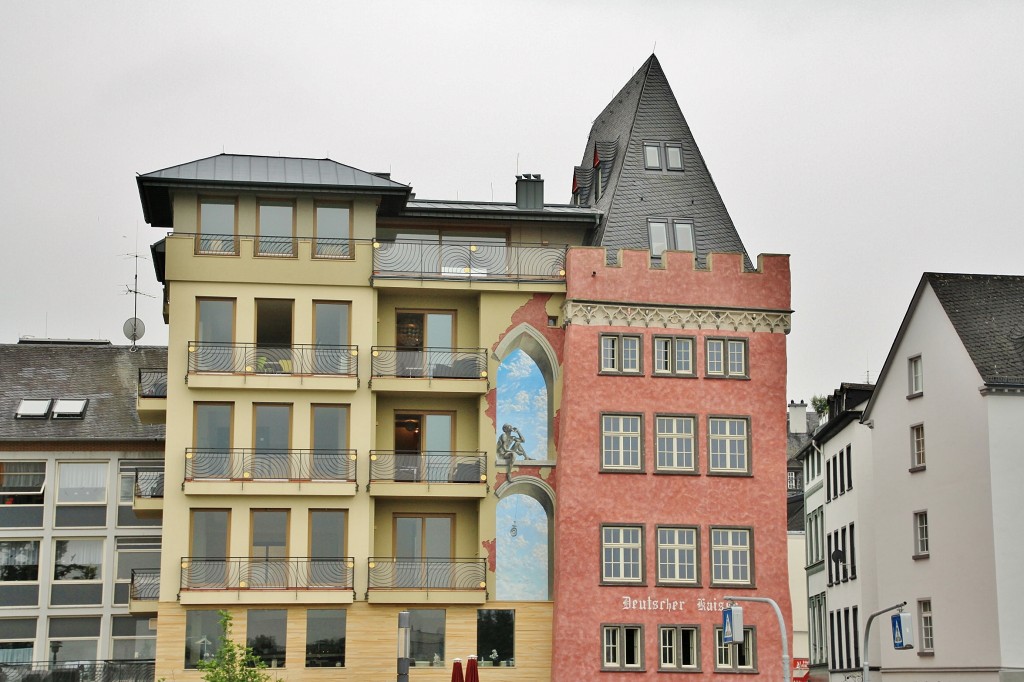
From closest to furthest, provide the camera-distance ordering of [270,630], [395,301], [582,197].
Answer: [270,630]
[395,301]
[582,197]

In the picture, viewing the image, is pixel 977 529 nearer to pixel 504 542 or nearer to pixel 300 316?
pixel 504 542

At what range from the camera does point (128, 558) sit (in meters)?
61.9

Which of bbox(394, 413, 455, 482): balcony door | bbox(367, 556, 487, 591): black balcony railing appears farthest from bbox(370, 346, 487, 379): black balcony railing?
bbox(367, 556, 487, 591): black balcony railing

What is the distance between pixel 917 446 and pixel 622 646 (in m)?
14.1

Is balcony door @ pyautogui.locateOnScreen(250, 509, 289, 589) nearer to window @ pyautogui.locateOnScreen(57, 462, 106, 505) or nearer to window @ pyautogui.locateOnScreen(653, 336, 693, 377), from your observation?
window @ pyautogui.locateOnScreen(653, 336, 693, 377)

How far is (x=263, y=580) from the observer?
5059 cm

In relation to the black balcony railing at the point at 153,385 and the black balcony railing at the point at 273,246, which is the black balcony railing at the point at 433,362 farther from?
the black balcony railing at the point at 153,385

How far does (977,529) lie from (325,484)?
1993 centimetres

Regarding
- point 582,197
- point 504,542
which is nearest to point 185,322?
point 504,542

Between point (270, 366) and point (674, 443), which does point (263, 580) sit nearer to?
point (270, 366)

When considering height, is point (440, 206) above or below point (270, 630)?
above

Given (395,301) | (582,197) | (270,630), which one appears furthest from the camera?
(582,197)

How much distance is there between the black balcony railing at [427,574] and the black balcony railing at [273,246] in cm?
927

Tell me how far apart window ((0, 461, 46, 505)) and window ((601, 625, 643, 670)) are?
22607mm
